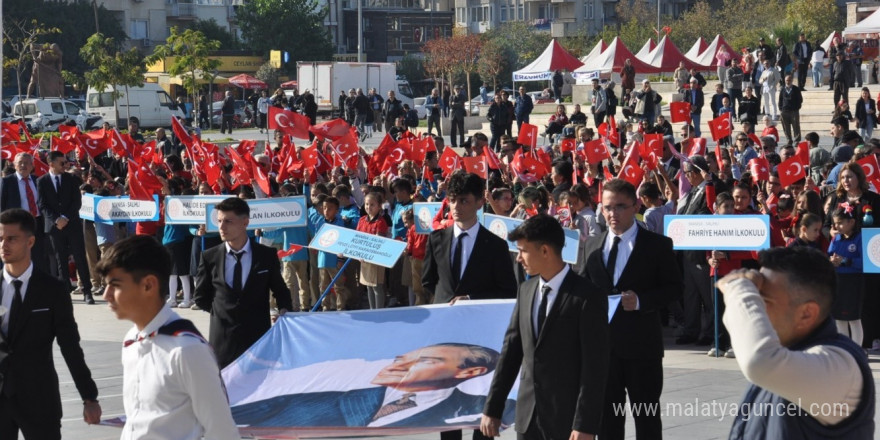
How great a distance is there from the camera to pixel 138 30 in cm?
9794

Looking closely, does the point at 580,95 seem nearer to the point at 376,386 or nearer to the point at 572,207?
the point at 572,207

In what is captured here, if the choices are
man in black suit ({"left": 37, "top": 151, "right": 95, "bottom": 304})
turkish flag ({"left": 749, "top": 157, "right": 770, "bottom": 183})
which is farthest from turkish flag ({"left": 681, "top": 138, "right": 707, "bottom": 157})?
man in black suit ({"left": 37, "top": 151, "right": 95, "bottom": 304})

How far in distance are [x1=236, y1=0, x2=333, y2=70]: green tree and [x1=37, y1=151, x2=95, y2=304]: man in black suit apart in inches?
2937

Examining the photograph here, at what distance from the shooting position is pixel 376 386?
8.28 metres

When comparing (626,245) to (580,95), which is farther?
(580,95)

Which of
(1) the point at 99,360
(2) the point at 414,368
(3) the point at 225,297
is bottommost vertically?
(1) the point at 99,360

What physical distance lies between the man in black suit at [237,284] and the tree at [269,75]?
6995 cm

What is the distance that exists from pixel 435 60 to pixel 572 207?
211 ft

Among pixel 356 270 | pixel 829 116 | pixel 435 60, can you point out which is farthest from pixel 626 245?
pixel 435 60

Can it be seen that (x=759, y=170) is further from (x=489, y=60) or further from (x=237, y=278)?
(x=489, y=60)

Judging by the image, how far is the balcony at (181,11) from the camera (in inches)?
3944

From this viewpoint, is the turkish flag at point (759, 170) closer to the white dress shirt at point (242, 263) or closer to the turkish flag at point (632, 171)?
the turkish flag at point (632, 171)

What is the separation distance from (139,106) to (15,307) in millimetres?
47557

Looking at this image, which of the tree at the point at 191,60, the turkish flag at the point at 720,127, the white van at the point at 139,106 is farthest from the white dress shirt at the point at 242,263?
the tree at the point at 191,60
